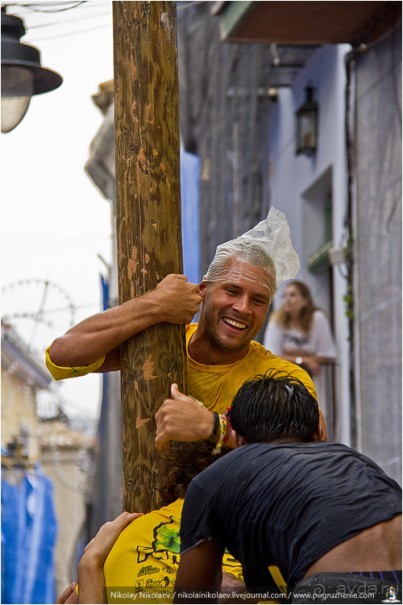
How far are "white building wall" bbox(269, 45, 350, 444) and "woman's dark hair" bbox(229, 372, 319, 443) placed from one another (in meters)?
6.68

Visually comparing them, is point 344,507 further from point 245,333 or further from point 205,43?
point 205,43

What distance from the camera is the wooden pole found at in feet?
16.8

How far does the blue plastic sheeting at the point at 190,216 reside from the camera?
1178 cm

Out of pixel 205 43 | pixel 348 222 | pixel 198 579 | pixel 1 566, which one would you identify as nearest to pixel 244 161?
Answer: pixel 205 43

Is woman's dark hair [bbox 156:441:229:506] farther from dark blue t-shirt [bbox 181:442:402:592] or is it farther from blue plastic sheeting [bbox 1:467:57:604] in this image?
blue plastic sheeting [bbox 1:467:57:604]

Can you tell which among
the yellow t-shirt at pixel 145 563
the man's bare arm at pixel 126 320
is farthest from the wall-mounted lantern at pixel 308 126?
the yellow t-shirt at pixel 145 563

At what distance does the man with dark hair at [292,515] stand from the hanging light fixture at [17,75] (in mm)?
5201

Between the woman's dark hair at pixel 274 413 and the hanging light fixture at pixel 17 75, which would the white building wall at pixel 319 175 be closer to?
the hanging light fixture at pixel 17 75

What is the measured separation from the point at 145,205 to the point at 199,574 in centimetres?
160

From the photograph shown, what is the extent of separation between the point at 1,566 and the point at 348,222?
8244 mm

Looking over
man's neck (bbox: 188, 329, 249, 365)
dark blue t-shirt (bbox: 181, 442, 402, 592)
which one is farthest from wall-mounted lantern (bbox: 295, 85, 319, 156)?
dark blue t-shirt (bbox: 181, 442, 402, 592)

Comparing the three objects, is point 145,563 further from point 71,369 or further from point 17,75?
point 17,75

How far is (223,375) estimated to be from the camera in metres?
5.45

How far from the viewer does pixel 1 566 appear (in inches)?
664
